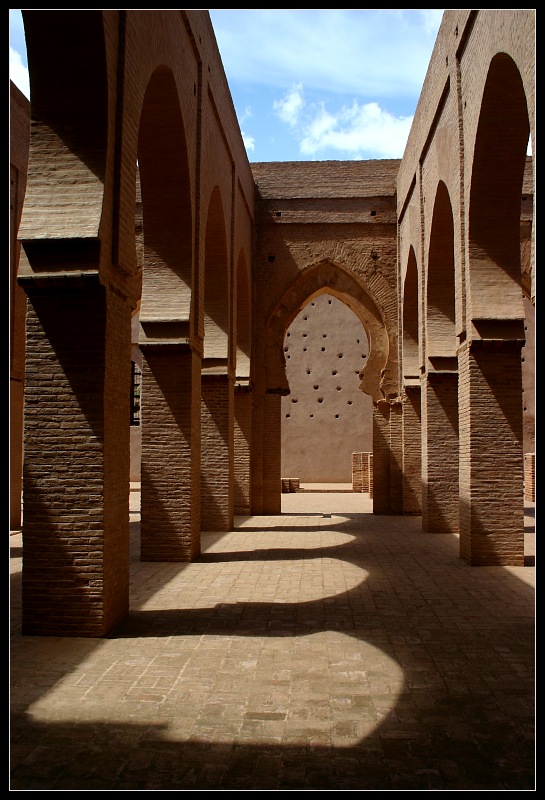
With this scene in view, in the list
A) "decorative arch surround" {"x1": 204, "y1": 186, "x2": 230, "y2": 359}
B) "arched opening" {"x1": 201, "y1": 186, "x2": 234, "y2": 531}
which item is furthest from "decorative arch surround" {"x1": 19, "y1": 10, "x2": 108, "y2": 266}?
"decorative arch surround" {"x1": 204, "y1": 186, "x2": 230, "y2": 359}

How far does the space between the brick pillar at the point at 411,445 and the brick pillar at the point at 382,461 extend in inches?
32.6

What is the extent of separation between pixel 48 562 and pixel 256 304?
12.0 meters

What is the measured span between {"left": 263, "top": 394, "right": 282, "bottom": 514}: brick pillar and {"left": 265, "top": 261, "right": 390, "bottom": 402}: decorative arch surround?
0.37m

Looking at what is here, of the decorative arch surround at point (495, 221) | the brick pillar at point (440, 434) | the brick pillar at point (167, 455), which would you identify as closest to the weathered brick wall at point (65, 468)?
the brick pillar at point (167, 455)

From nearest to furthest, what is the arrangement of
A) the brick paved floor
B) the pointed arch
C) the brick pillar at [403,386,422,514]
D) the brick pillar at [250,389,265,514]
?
the brick paved floor → the brick pillar at [403,386,422,514] → the pointed arch → the brick pillar at [250,389,265,514]

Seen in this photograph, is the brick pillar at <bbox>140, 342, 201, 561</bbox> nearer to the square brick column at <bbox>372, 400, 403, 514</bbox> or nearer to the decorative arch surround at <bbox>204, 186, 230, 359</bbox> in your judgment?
the decorative arch surround at <bbox>204, 186, 230, 359</bbox>

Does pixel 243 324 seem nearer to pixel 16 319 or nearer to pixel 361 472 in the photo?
pixel 16 319

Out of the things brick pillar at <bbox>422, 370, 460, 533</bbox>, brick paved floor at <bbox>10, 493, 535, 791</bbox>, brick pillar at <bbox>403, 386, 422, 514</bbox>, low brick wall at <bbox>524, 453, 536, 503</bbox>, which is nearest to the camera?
brick paved floor at <bbox>10, 493, 535, 791</bbox>

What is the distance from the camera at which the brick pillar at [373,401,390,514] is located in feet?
57.1

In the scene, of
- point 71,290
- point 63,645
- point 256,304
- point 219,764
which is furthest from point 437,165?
point 219,764

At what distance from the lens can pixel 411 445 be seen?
53.2 feet

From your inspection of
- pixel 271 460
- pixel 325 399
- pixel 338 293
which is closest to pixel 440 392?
pixel 271 460

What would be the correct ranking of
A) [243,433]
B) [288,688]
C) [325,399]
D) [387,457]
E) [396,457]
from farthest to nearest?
[325,399], [387,457], [396,457], [243,433], [288,688]

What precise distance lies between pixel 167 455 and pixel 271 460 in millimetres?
7570
